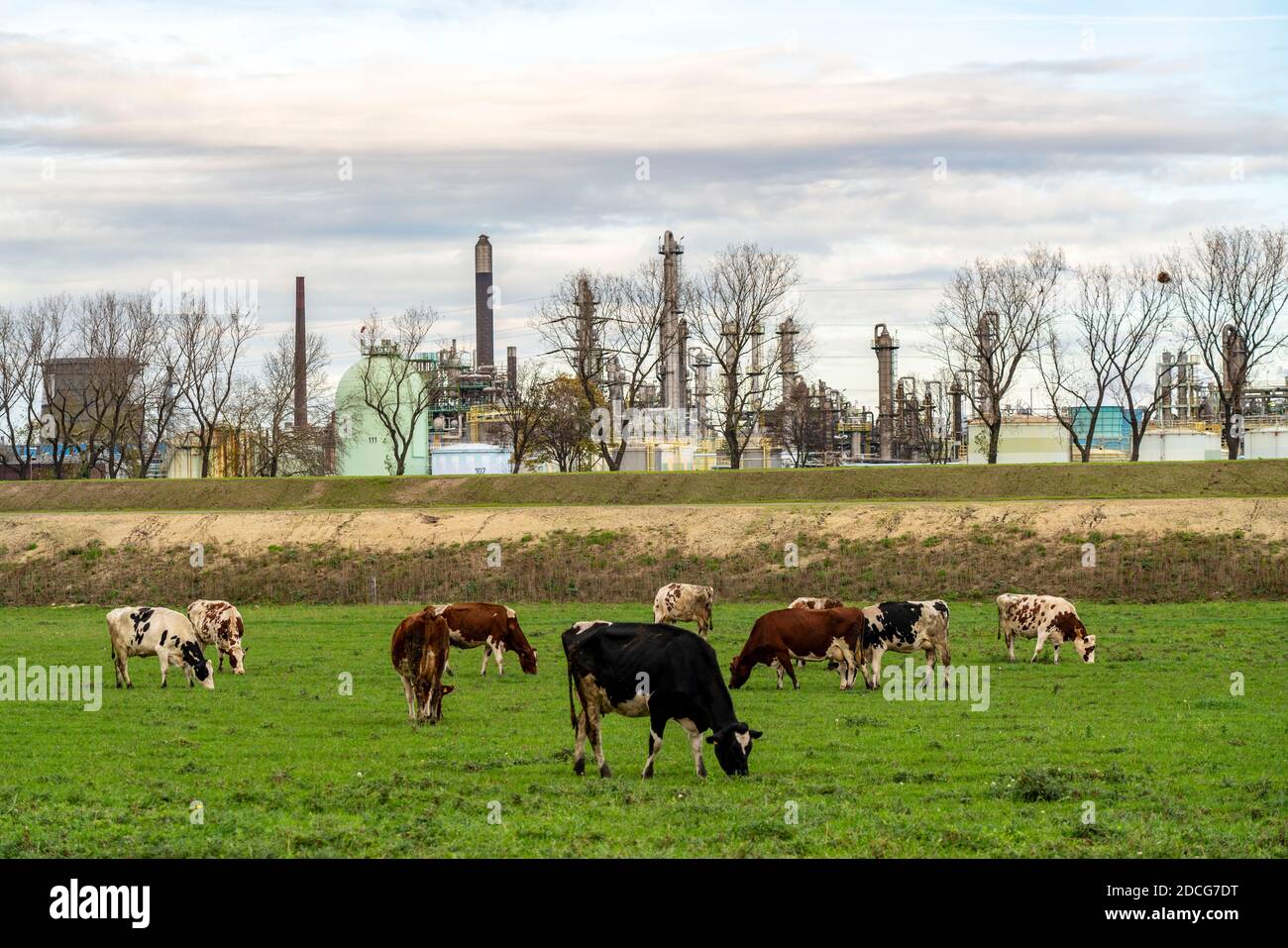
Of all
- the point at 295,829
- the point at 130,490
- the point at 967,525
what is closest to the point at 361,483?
the point at 130,490

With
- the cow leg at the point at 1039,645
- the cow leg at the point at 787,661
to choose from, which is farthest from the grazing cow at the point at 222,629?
the cow leg at the point at 1039,645

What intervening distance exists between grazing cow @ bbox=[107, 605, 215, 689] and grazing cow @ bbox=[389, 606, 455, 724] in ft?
23.3

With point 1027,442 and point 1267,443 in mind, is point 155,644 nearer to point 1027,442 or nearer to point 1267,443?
point 1267,443

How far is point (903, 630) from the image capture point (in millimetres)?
29281

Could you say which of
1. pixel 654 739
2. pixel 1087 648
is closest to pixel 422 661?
pixel 654 739

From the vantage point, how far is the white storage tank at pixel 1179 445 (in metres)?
107

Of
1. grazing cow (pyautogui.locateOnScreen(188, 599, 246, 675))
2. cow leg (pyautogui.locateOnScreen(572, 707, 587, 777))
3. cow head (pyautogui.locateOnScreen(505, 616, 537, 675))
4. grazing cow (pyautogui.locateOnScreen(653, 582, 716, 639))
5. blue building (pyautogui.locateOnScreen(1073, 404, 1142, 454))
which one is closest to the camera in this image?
cow leg (pyautogui.locateOnScreen(572, 707, 587, 777))

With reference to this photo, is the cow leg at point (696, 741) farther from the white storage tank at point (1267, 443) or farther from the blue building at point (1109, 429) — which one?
the blue building at point (1109, 429)

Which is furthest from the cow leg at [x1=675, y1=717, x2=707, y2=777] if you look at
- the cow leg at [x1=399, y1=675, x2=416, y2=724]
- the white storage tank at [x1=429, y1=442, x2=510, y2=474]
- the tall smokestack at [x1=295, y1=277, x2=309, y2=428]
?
the tall smokestack at [x1=295, y1=277, x2=309, y2=428]

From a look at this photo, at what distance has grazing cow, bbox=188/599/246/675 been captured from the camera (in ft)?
108
